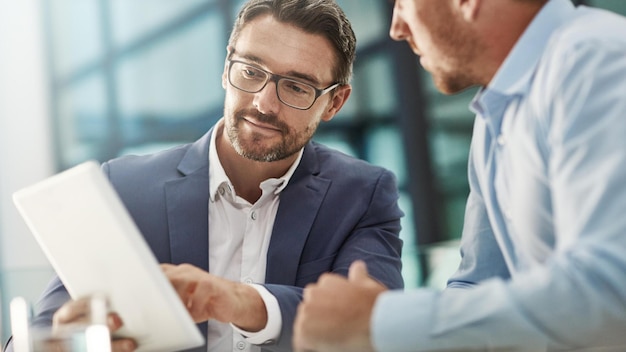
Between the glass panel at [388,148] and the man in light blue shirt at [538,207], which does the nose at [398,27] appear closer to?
the man in light blue shirt at [538,207]

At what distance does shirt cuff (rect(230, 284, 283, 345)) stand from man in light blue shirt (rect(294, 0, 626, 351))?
50 centimetres

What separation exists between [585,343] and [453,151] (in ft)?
15.7

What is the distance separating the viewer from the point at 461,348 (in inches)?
37.3

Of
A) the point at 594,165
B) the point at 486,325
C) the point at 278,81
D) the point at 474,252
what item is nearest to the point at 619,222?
the point at 594,165

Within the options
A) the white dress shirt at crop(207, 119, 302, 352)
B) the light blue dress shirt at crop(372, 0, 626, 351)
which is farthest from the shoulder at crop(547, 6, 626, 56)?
the white dress shirt at crop(207, 119, 302, 352)

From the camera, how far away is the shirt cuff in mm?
1545

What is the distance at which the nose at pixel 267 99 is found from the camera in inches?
77.0

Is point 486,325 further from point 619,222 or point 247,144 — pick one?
point 247,144

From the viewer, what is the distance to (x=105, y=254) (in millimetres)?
1129

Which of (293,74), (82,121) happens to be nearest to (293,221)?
(293,74)

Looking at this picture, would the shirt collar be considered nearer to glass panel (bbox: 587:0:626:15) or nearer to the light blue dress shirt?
the light blue dress shirt

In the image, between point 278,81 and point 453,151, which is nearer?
point 278,81

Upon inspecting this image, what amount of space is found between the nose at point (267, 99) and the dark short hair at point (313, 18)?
18 cm

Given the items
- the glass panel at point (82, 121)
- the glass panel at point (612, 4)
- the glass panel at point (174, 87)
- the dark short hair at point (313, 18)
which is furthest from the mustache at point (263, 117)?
the glass panel at point (82, 121)
